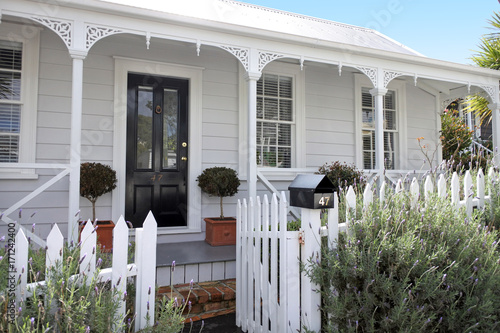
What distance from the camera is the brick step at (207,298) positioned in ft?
11.0

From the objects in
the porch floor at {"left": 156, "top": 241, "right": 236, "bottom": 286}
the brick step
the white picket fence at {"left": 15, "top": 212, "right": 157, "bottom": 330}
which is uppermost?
the white picket fence at {"left": 15, "top": 212, "right": 157, "bottom": 330}

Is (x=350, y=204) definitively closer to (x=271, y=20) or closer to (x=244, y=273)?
(x=244, y=273)

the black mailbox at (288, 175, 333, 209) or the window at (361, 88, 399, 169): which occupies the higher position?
the window at (361, 88, 399, 169)

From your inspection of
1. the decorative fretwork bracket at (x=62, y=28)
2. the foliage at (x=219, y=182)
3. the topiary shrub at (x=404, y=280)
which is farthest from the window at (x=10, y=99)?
the topiary shrub at (x=404, y=280)

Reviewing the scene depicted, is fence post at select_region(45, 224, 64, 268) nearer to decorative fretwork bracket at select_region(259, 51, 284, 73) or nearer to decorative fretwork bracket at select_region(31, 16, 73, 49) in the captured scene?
decorative fretwork bracket at select_region(31, 16, 73, 49)

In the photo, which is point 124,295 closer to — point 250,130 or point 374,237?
point 374,237

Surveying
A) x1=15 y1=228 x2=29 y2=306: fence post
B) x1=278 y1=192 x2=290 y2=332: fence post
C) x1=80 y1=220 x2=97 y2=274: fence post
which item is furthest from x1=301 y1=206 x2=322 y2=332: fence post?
x1=15 y1=228 x2=29 y2=306: fence post

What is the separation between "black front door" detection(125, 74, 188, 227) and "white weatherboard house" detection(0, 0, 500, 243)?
0.05ft

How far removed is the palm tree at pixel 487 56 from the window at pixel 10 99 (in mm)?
8433

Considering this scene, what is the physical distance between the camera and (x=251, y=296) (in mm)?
2877

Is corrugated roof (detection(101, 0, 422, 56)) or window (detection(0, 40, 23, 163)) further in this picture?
Answer: corrugated roof (detection(101, 0, 422, 56))

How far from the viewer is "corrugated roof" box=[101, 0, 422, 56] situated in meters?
5.18

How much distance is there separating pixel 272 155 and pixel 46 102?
340 cm

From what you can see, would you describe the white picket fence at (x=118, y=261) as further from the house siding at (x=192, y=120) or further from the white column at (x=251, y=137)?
the house siding at (x=192, y=120)
